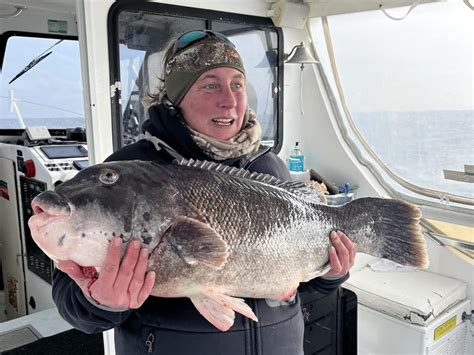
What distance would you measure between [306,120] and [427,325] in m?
2.10

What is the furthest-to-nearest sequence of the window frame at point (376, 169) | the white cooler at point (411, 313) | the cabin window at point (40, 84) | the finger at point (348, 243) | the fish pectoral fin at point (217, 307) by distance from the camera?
the cabin window at point (40, 84) < the window frame at point (376, 169) < the white cooler at point (411, 313) < the finger at point (348, 243) < the fish pectoral fin at point (217, 307)

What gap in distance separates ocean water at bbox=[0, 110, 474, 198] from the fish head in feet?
9.99

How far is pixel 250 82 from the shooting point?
396 cm

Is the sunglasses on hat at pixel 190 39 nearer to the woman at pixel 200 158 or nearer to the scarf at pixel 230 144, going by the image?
the woman at pixel 200 158

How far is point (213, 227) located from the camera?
1.26 m

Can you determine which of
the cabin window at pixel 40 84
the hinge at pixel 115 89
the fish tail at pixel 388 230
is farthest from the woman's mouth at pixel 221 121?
the cabin window at pixel 40 84

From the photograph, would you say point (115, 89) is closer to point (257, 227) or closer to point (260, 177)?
point (260, 177)

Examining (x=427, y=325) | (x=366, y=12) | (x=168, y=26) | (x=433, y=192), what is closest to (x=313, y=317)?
(x=427, y=325)

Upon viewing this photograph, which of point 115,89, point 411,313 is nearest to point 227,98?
point 115,89

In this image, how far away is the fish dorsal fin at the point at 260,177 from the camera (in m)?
1.39

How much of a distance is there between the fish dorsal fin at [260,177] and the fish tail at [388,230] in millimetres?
115

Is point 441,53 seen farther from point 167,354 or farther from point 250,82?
point 167,354

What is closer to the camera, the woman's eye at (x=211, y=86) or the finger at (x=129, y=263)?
the finger at (x=129, y=263)

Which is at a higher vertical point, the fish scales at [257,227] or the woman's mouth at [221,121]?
the woman's mouth at [221,121]
